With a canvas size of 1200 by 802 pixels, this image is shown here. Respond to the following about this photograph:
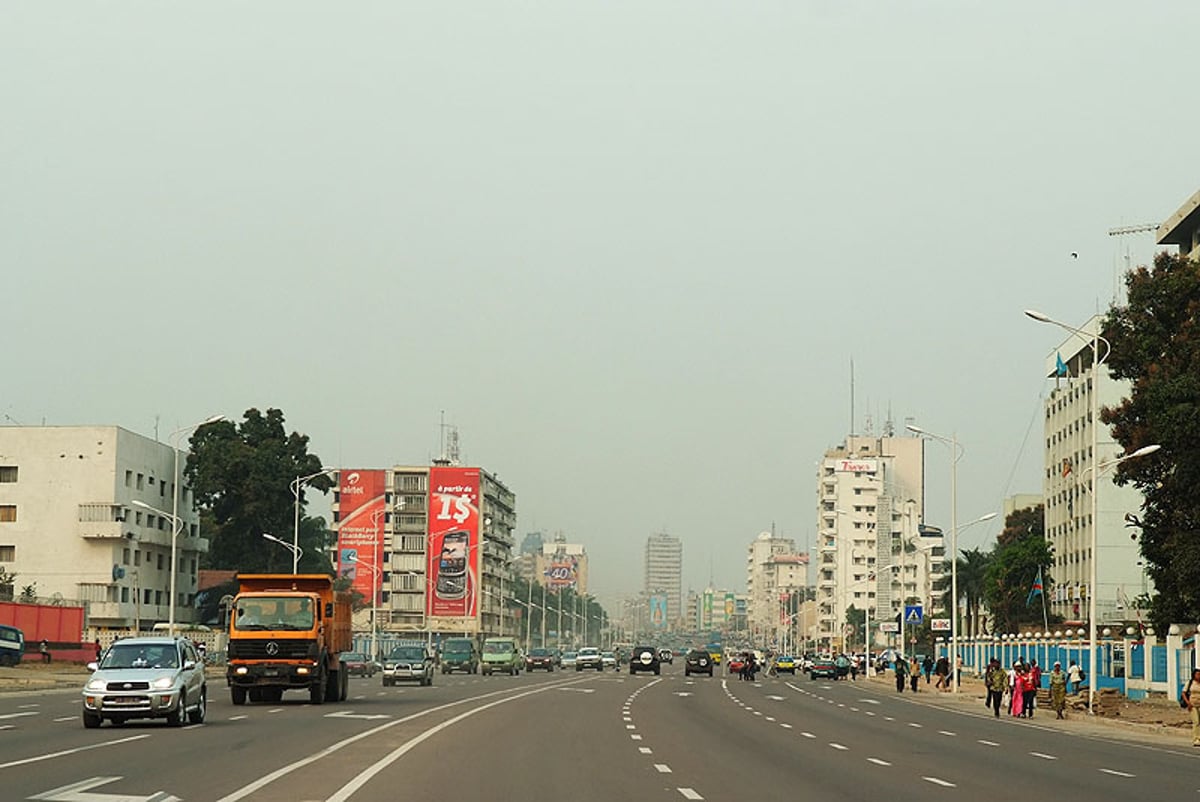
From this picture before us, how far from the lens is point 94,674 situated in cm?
3114

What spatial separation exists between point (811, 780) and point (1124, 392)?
114 meters

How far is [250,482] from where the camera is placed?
112 meters

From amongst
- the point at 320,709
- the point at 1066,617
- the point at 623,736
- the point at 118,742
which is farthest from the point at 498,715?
the point at 1066,617

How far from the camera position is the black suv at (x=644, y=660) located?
340ft

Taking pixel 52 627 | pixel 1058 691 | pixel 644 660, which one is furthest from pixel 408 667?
pixel 644 660

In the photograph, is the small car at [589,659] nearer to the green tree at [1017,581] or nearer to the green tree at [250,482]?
the green tree at [250,482]

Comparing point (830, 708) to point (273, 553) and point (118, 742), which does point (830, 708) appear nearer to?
point (118, 742)

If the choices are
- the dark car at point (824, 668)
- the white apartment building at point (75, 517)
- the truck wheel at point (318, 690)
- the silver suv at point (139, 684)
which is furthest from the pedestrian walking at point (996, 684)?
the white apartment building at point (75, 517)

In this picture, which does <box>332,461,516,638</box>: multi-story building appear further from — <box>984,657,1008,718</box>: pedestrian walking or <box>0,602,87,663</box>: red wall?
<box>984,657,1008,718</box>: pedestrian walking

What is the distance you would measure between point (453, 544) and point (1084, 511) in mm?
70986

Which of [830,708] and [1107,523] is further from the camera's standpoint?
[1107,523]

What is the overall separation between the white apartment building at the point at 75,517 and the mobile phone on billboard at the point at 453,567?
232 ft

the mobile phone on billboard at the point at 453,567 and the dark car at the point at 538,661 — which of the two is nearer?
the dark car at the point at 538,661

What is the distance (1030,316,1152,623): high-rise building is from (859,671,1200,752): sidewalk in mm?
65202
